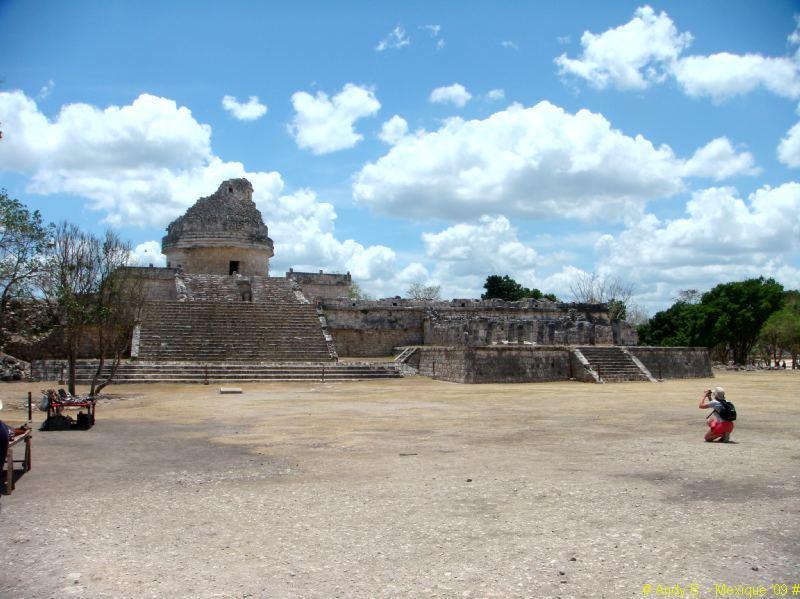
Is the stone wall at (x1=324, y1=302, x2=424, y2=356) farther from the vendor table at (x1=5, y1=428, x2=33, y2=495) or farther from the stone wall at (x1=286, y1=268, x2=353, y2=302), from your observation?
the vendor table at (x1=5, y1=428, x2=33, y2=495)

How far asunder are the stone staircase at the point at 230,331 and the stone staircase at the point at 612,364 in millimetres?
8422

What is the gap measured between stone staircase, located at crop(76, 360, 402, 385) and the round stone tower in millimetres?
12722

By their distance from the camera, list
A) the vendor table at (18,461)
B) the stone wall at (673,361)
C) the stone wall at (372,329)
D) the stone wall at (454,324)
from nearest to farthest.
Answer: the vendor table at (18,461), the stone wall at (673,361), the stone wall at (454,324), the stone wall at (372,329)

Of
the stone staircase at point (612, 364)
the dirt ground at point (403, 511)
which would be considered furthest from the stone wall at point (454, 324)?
the dirt ground at point (403, 511)

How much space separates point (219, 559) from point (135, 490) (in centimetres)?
227

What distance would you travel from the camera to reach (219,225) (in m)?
33.0

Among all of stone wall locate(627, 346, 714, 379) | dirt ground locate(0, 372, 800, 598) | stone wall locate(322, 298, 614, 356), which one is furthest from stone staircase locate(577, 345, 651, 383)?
dirt ground locate(0, 372, 800, 598)

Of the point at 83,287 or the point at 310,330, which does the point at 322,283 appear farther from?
the point at 83,287

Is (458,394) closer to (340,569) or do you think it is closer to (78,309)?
(78,309)

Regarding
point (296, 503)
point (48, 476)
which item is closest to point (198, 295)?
point (48, 476)

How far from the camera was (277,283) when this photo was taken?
30.0 metres

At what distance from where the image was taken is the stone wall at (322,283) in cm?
3288

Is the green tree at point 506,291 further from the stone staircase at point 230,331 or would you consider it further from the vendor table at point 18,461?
the vendor table at point 18,461

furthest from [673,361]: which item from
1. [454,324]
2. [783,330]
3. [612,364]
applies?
[783,330]
